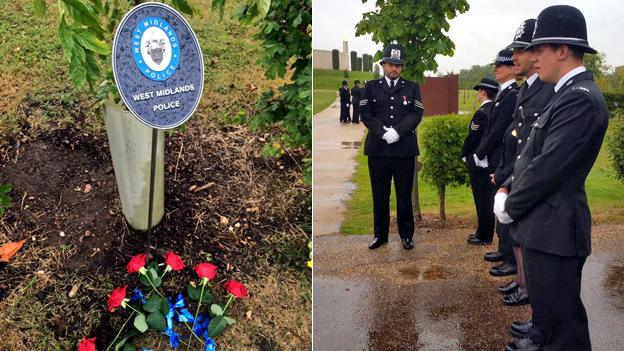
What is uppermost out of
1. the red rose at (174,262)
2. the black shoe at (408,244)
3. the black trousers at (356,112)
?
the black trousers at (356,112)

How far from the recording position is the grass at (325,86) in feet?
7.50

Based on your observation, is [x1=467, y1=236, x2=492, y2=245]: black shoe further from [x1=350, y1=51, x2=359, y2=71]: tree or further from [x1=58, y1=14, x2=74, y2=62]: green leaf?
[x1=58, y1=14, x2=74, y2=62]: green leaf

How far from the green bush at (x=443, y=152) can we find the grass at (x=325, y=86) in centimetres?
55

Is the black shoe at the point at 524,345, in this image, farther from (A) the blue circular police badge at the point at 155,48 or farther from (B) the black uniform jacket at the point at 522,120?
(A) the blue circular police badge at the point at 155,48

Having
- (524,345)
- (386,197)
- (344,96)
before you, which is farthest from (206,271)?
(524,345)

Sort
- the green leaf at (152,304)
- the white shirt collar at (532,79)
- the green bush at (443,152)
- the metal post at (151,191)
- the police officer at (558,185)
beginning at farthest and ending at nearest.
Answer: the green leaf at (152,304) → the metal post at (151,191) → the green bush at (443,152) → the white shirt collar at (532,79) → the police officer at (558,185)

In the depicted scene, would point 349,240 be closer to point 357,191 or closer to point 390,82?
point 357,191

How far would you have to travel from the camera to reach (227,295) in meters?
3.92

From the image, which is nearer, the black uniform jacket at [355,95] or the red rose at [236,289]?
the black uniform jacket at [355,95]

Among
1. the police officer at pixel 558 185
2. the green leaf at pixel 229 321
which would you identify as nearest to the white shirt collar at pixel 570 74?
the police officer at pixel 558 185

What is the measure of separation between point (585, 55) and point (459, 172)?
115 centimetres

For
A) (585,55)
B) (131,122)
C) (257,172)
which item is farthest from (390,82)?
(257,172)

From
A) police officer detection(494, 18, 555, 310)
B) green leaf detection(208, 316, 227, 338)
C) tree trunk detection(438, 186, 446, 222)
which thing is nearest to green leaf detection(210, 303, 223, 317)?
green leaf detection(208, 316, 227, 338)

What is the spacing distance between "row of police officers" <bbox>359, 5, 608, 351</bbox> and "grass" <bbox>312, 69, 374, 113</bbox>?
251 millimetres
